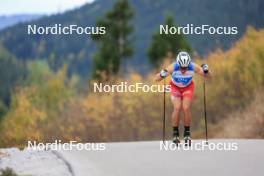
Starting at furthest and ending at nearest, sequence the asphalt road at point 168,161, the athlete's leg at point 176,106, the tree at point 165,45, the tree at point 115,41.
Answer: the tree at point 115,41
the tree at point 165,45
the athlete's leg at point 176,106
the asphalt road at point 168,161

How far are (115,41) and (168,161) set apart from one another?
4316cm

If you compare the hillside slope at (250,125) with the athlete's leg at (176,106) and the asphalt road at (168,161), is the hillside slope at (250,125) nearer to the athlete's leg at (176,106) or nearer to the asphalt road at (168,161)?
the asphalt road at (168,161)

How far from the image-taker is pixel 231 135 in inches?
686

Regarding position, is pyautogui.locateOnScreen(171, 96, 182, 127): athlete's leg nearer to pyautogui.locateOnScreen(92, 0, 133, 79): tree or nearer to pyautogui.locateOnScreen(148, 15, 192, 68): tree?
pyautogui.locateOnScreen(92, 0, 133, 79): tree

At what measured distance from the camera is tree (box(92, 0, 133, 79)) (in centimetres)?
5094

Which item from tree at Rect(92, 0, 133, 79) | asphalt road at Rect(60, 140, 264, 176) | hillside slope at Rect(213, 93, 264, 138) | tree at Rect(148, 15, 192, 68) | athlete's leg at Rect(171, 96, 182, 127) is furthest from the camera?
tree at Rect(92, 0, 133, 79)

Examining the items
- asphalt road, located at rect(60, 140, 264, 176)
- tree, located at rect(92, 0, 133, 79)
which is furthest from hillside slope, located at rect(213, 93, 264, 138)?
tree, located at rect(92, 0, 133, 79)

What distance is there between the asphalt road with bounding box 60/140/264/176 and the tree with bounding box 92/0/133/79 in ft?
121

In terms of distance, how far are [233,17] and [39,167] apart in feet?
498

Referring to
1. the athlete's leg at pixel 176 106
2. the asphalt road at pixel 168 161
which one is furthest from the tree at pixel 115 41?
the athlete's leg at pixel 176 106

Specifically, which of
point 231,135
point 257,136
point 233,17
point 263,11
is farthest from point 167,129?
point 233,17

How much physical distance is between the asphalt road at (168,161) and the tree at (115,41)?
36.9 meters

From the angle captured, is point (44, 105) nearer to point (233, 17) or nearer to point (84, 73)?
point (233, 17)

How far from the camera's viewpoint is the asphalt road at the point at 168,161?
32.1ft
